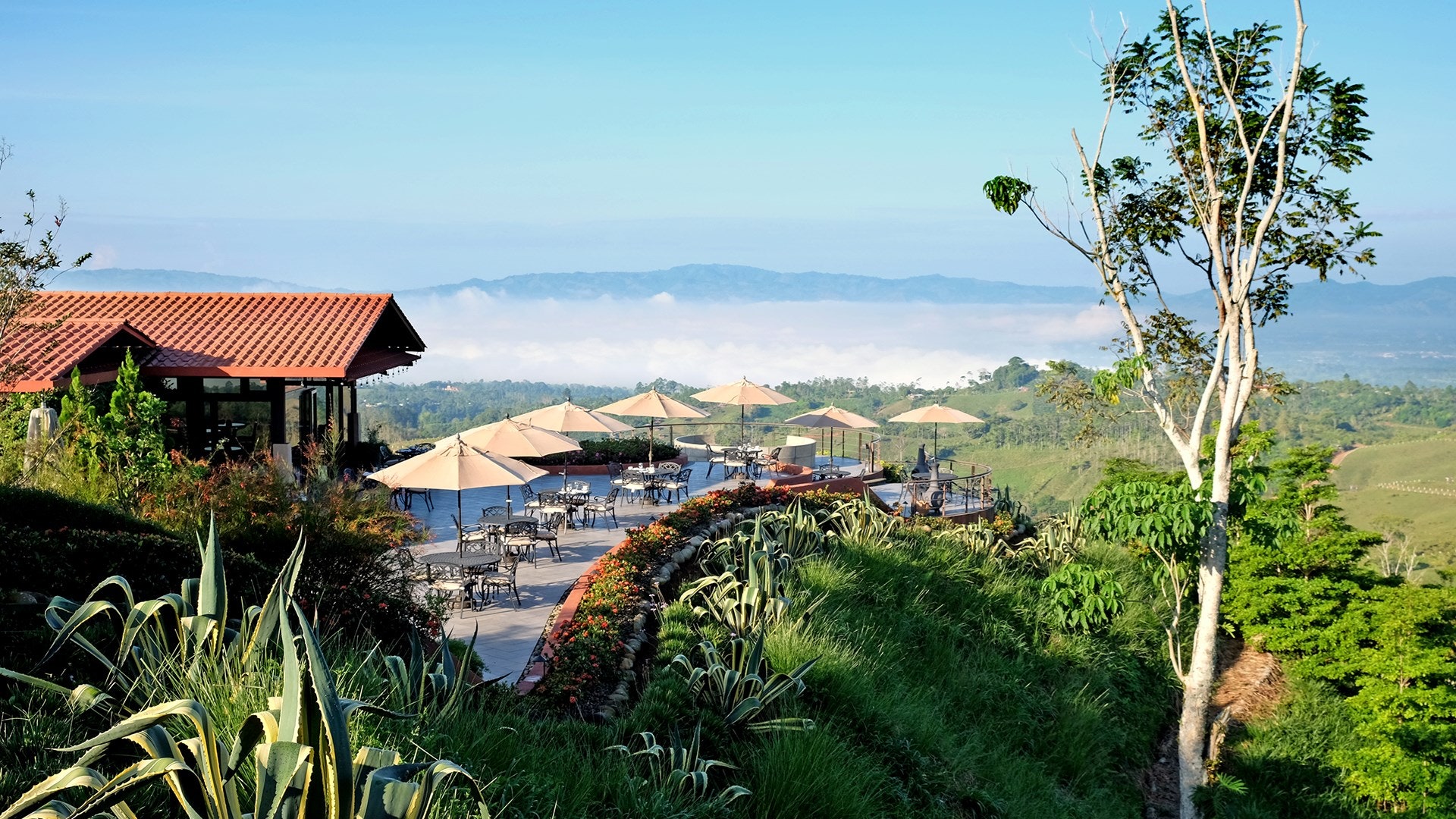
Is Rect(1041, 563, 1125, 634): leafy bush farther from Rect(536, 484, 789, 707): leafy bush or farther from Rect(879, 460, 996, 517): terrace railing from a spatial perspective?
Rect(536, 484, 789, 707): leafy bush

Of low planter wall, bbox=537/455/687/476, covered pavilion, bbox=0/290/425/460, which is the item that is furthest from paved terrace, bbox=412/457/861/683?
covered pavilion, bbox=0/290/425/460

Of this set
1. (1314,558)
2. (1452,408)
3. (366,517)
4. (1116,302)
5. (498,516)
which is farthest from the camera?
(1452,408)

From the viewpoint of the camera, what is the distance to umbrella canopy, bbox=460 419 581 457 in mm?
15578

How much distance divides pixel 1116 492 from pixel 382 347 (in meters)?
15.7

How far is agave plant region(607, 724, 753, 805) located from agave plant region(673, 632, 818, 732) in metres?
0.63

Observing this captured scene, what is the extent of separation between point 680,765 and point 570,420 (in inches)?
524

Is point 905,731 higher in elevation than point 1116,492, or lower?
lower

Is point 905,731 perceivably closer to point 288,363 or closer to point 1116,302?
point 1116,302

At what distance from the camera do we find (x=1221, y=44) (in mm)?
14625

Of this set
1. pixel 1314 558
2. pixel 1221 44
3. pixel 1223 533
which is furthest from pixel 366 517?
pixel 1314 558

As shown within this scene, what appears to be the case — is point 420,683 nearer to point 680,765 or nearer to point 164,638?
point 164,638

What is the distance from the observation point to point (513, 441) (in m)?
15.7

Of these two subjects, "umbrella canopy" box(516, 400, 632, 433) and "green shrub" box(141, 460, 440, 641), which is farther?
"umbrella canopy" box(516, 400, 632, 433)

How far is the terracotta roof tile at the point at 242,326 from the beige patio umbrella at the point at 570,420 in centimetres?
340
